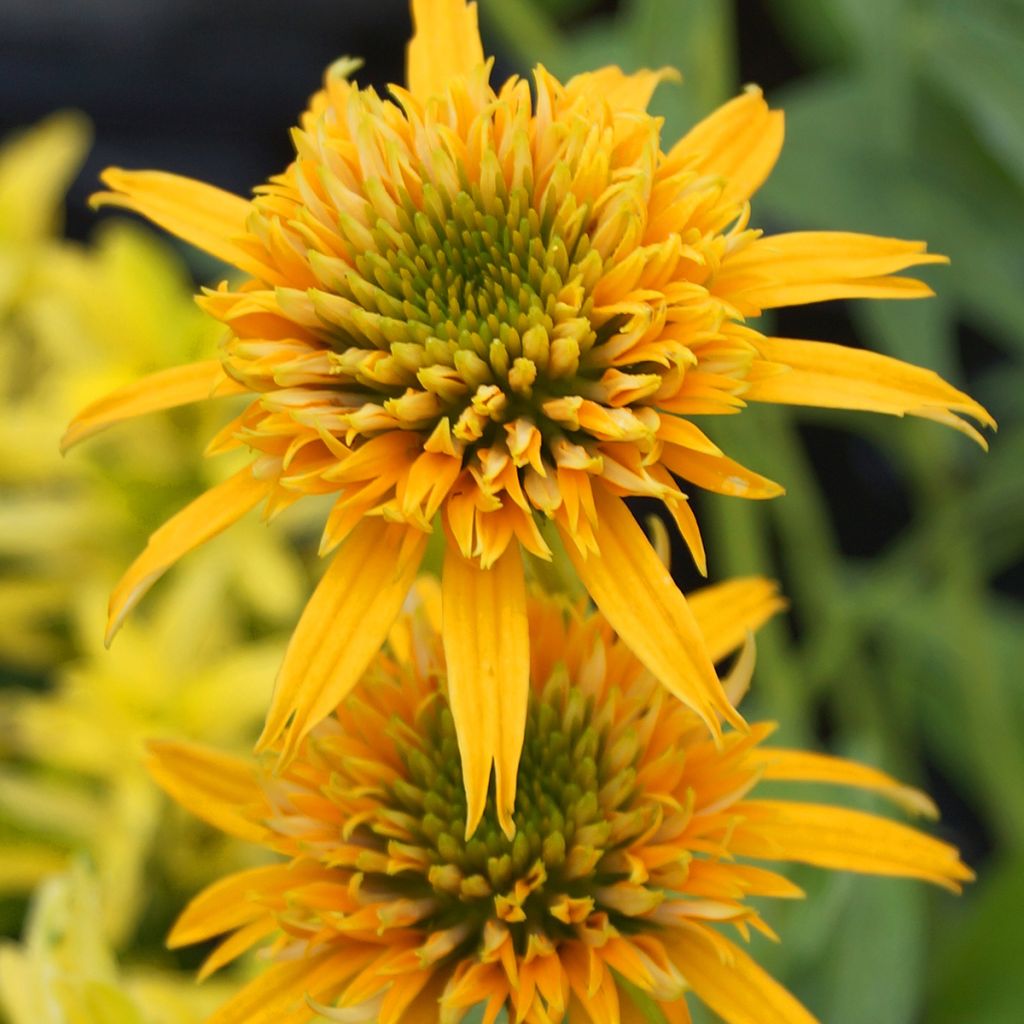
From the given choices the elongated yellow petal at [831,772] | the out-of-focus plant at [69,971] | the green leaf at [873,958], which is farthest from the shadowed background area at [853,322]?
the out-of-focus plant at [69,971]

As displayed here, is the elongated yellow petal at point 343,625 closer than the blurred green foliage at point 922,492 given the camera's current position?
Yes

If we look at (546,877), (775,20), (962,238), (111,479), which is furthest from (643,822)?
(775,20)

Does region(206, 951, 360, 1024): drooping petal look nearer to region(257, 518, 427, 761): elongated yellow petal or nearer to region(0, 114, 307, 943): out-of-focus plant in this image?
region(257, 518, 427, 761): elongated yellow petal

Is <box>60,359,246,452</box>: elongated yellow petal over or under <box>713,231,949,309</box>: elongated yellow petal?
under

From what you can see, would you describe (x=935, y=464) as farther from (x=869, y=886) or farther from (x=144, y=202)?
(x=144, y=202)

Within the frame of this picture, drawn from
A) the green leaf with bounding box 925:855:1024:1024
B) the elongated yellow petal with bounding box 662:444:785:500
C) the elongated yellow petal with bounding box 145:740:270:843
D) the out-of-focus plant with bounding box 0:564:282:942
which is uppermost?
the elongated yellow petal with bounding box 662:444:785:500

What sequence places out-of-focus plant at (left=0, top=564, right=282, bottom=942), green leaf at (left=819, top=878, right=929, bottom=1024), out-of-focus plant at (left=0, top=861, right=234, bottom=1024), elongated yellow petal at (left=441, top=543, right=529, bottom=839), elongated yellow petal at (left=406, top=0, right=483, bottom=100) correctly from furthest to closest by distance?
out-of-focus plant at (left=0, top=564, right=282, bottom=942) < green leaf at (left=819, top=878, right=929, bottom=1024) < out-of-focus plant at (left=0, top=861, right=234, bottom=1024) < elongated yellow petal at (left=406, top=0, right=483, bottom=100) < elongated yellow petal at (left=441, top=543, right=529, bottom=839)

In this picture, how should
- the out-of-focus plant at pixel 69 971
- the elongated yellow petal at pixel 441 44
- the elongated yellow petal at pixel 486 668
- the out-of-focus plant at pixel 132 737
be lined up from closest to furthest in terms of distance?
the elongated yellow petal at pixel 486 668 < the elongated yellow petal at pixel 441 44 < the out-of-focus plant at pixel 69 971 < the out-of-focus plant at pixel 132 737

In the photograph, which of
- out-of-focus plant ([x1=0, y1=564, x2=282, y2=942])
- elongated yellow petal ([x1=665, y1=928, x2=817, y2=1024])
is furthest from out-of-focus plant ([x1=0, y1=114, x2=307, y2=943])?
elongated yellow petal ([x1=665, y1=928, x2=817, y2=1024])

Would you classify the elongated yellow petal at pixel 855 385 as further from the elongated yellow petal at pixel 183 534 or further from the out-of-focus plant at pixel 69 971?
the out-of-focus plant at pixel 69 971
